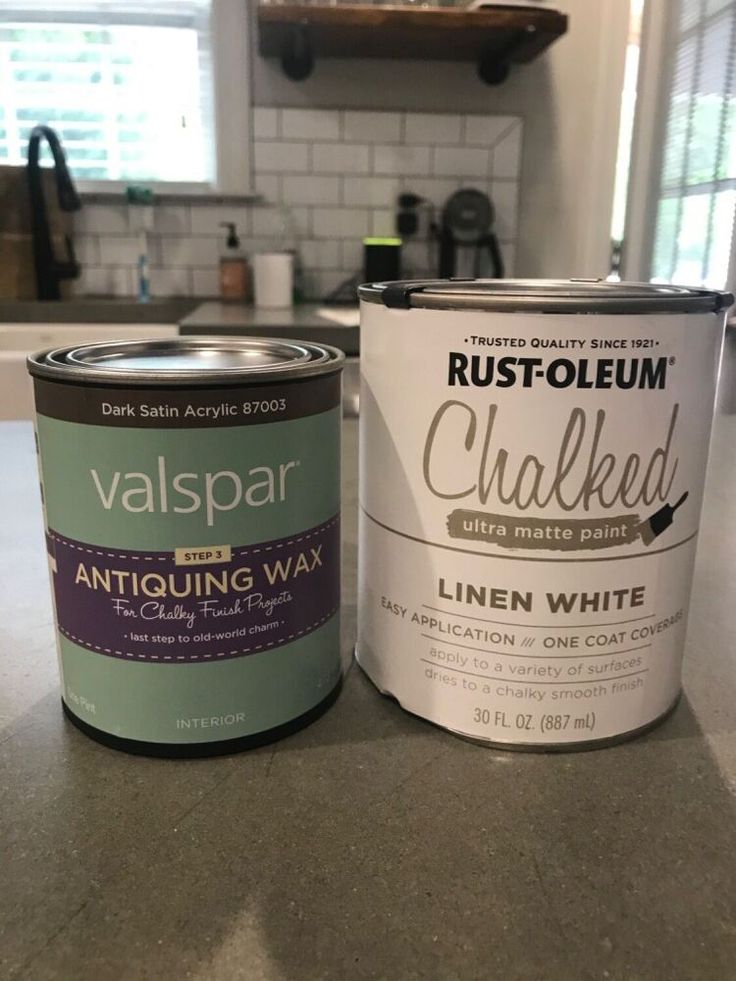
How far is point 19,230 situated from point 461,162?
3.64ft

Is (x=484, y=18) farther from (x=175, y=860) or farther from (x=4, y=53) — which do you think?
(x=175, y=860)

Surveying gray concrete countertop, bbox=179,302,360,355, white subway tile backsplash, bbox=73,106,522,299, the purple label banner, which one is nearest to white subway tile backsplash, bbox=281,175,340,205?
white subway tile backsplash, bbox=73,106,522,299

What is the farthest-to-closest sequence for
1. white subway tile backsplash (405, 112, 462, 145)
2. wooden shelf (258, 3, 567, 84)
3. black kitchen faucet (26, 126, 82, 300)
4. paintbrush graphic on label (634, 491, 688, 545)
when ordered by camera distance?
white subway tile backsplash (405, 112, 462, 145) → black kitchen faucet (26, 126, 82, 300) → wooden shelf (258, 3, 567, 84) → paintbrush graphic on label (634, 491, 688, 545)

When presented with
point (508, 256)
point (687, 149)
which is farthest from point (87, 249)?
point (687, 149)

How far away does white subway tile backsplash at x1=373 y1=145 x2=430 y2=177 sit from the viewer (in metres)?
2.15

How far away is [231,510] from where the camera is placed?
0.35m

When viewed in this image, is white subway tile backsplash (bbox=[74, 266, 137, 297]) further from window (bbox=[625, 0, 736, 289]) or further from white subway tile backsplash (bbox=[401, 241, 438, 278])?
window (bbox=[625, 0, 736, 289])

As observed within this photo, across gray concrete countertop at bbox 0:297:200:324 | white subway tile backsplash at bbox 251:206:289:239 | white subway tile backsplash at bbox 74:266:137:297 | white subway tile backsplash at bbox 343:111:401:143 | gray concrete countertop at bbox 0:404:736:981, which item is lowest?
gray concrete countertop at bbox 0:404:736:981

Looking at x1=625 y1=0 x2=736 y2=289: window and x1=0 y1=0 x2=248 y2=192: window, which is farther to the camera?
x1=0 y1=0 x2=248 y2=192: window

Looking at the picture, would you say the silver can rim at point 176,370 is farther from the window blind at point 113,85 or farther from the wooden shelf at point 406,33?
the window blind at point 113,85

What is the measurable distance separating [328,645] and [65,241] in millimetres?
2001

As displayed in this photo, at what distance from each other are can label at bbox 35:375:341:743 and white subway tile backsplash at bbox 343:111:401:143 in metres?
1.93

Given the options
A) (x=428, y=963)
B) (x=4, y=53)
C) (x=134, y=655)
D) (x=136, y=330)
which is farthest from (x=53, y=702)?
(x=4, y=53)

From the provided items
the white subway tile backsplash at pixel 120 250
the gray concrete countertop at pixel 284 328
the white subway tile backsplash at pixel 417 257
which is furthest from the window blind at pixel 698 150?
the white subway tile backsplash at pixel 120 250
